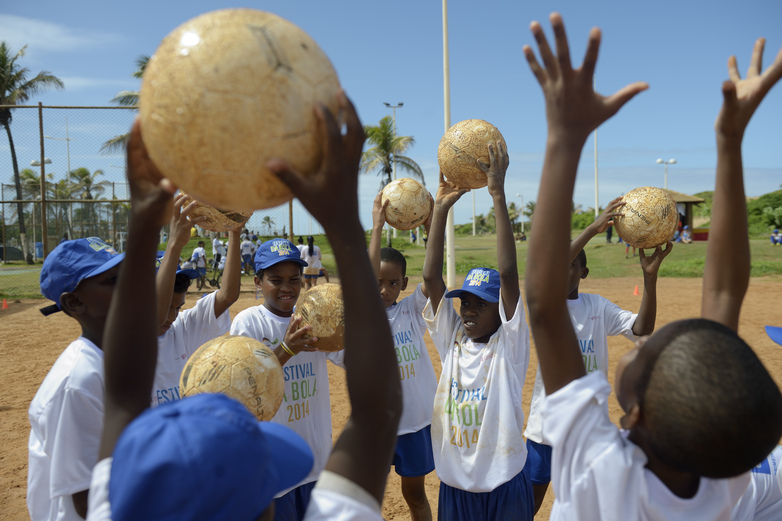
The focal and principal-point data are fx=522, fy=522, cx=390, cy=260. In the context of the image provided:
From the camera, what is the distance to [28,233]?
90.6ft

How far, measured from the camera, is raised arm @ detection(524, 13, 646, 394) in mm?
1432

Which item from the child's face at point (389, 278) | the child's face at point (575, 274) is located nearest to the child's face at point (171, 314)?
the child's face at point (389, 278)

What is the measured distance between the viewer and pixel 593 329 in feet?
14.2

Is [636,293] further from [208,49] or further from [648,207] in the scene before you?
[208,49]

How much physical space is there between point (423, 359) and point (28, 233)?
30117 millimetres

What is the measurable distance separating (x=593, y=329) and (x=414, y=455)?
187 centimetres

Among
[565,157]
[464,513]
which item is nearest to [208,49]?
[565,157]

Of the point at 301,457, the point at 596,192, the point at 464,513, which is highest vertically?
the point at 596,192

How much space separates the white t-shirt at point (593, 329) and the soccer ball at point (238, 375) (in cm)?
242

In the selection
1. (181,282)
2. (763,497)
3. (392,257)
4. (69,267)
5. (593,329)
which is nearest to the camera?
(763,497)

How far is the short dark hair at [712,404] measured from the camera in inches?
53.8

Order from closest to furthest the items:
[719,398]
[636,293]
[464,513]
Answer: [719,398] → [464,513] → [636,293]

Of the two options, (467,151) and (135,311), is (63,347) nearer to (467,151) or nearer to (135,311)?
(467,151)

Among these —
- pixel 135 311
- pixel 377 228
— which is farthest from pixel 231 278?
pixel 135 311
